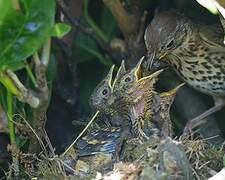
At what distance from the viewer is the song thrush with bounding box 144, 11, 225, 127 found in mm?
2869

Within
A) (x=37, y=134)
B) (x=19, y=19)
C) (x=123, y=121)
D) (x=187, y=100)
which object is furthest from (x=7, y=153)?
(x=187, y=100)

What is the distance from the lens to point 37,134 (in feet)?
8.14

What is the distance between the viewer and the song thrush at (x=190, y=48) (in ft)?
9.41

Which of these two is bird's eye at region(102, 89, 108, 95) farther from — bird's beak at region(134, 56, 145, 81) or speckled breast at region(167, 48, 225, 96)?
speckled breast at region(167, 48, 225, 96)

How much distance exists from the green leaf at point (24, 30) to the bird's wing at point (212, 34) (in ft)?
4.17

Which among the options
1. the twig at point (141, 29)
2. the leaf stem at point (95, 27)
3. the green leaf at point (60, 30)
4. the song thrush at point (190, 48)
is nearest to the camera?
the green leaf at point (60, 30)

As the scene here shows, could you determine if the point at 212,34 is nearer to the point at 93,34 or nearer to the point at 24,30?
the point at 93,34

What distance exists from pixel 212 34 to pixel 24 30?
1379 millimetres

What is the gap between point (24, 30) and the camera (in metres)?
2.15

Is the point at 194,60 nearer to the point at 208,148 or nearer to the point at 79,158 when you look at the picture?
the point at 208,148

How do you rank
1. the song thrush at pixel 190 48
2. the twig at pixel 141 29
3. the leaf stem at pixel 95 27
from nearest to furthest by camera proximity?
the song thrush at pixel 190 48, the twig at pixel 141 29, the leaf stem at pixel 95 27

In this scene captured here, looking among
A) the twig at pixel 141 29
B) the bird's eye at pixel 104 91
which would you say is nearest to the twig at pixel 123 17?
the twig at pixel 141 29

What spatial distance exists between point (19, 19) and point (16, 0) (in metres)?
0.09

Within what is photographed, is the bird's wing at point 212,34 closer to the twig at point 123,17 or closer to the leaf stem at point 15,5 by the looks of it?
the twig at point 123,17
